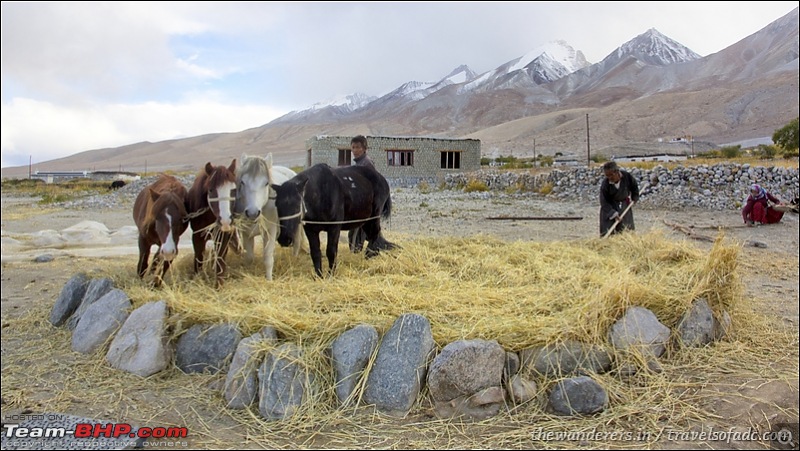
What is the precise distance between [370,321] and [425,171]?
19.7 meters

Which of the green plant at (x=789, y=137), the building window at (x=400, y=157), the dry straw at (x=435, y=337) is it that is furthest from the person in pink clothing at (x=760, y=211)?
the green plant at (x=789, y=137)

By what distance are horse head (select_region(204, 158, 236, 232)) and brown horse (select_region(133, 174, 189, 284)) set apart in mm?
306

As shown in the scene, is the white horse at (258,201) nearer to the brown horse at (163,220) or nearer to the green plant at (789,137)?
the brown horse at (163,220)

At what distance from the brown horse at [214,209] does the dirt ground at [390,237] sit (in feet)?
4.25

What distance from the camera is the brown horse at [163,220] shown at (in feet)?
12.9

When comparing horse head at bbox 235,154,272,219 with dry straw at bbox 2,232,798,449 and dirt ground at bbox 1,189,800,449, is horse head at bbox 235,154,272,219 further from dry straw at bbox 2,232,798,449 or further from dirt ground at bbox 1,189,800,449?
dirt ground at bbox 1,189,800,449

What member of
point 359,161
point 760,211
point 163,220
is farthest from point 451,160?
point 163,220

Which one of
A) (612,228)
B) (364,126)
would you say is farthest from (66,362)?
(364,126)

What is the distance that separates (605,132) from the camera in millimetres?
67562

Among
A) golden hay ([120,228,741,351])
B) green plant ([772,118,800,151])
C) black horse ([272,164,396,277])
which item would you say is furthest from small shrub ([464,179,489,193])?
green plant ([772,118,800,151])

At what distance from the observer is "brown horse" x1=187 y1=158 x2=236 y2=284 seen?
4.05 metres

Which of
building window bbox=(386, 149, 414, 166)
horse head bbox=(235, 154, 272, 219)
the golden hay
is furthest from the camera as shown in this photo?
building window bbox=(386, 149, 414, 166)

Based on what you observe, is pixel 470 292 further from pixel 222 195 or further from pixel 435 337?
pixel 222 195

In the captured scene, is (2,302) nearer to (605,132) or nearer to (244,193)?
(244,193)
